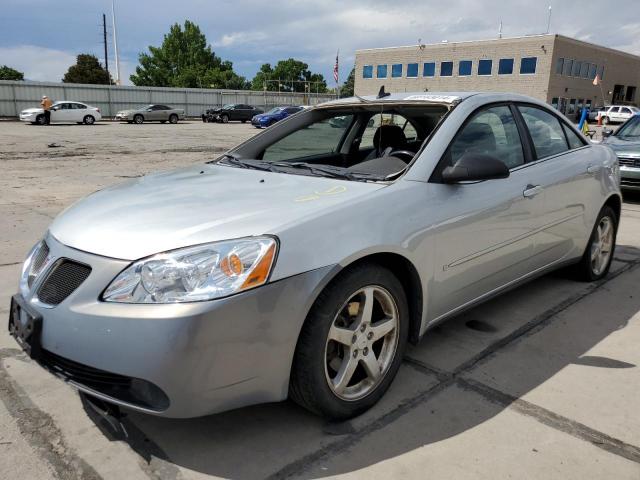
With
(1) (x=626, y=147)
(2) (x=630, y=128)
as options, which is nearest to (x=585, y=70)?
(2) (x=630, y=128)

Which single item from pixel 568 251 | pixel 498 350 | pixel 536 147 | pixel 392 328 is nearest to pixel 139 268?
pixel 392 328

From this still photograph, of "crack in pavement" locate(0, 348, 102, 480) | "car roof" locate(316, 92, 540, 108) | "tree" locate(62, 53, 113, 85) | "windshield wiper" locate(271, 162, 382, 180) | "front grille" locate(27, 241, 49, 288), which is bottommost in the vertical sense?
"crack in pavement" locate(0, 348, 102, 480)

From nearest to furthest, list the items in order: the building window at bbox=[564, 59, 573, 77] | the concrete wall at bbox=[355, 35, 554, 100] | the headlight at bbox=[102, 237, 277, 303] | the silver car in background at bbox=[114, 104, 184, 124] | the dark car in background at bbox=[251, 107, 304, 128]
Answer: the headlight at bbox=[102, 237, 277, 303]
the dark car in background at bbox=[251, 107, 304, 128]
the silver car in background at bbox=[114, 104, 184, 124]
the concrete wall at bbox=[355, 35, 554, 100]
the building window at bbox=[564, 59, 573, 77]

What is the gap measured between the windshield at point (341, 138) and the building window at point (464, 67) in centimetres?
6001

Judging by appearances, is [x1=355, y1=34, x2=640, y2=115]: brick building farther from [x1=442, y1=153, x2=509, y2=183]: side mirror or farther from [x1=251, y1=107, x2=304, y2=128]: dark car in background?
[x1=442, y1=153, x2=509, y2=183]: side mirror

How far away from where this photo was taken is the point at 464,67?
2346 inches

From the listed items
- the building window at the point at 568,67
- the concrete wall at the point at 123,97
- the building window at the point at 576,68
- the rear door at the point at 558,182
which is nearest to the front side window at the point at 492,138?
the rear door at the point at 558,182

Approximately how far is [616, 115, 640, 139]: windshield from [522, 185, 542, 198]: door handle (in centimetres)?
723

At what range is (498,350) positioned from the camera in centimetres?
333

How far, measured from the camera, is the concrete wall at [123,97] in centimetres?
3681

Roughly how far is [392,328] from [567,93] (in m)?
60.9

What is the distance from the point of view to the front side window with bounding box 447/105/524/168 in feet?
10.2

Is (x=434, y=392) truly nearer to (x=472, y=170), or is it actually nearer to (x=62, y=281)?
(x=472, y=170)

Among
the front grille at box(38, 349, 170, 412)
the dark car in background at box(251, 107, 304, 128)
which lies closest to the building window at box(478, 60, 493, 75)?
the dark car in background at box(251, 107, 304, 128)
